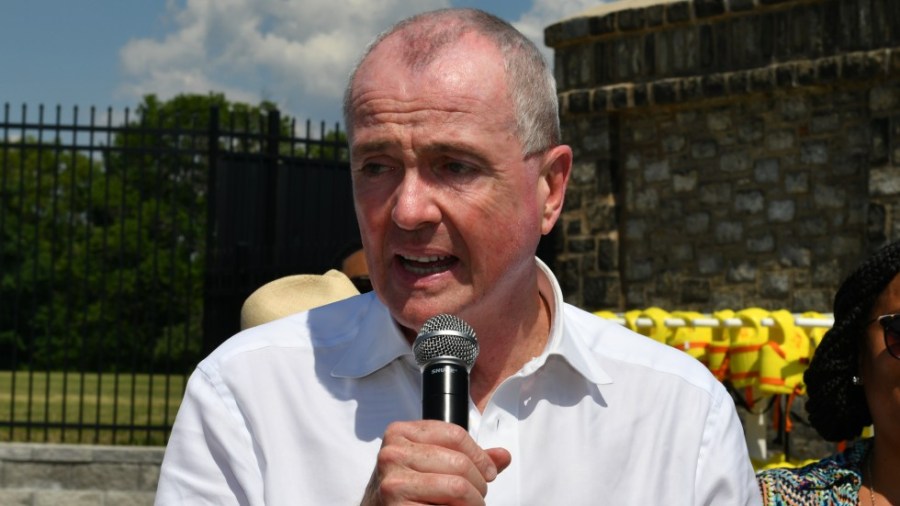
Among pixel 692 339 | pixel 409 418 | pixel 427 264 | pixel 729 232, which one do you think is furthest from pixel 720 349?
pixel 729 232

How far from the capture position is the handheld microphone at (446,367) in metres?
1.77

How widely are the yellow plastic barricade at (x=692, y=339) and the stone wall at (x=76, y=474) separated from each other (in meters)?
5.17

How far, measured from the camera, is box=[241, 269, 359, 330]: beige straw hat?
4.48m

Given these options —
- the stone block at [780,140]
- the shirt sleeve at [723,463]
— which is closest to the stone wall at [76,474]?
the stone block at [780,140]

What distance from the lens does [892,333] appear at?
3.30 meters

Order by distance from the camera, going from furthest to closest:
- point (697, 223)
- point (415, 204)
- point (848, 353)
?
point (697, 223) < point (848, 353) < point (415, 204)

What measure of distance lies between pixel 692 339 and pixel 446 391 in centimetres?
387

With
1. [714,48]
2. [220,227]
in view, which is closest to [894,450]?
[220,227]

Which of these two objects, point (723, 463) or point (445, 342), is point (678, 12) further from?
point (445, 342)

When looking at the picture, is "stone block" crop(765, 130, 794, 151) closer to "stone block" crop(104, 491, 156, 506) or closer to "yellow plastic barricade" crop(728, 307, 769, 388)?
"stone block" crop(104, 491, 156, 506)

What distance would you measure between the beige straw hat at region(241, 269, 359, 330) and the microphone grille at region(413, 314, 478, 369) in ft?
8.09

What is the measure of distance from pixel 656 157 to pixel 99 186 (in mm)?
28659

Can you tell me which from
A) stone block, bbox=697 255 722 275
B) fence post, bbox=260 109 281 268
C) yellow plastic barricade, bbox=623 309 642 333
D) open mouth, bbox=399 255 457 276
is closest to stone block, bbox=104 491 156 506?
fence post, bbox=260 109 281 268

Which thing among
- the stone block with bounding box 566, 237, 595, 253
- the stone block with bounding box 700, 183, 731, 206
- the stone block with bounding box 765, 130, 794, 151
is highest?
the stone block with bounding box 765, 130, 794, 151
